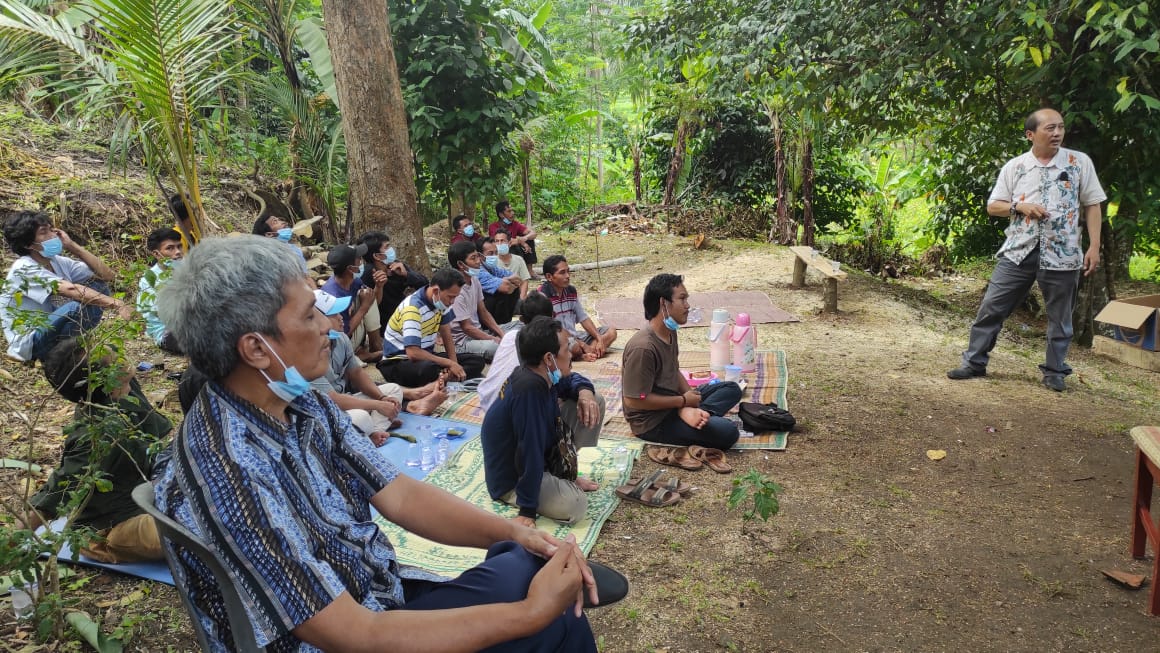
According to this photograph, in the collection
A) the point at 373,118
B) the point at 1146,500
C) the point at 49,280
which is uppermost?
the point at 373,118

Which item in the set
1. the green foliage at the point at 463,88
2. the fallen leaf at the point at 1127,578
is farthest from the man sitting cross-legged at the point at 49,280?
the fallen leaf at the point at 1127,578

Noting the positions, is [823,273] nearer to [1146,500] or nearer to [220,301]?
[1146,500]

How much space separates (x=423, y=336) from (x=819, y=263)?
181 inches

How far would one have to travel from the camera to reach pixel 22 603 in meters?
2.73

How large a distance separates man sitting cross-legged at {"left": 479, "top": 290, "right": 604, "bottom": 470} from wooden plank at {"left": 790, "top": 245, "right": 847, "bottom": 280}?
3814mm

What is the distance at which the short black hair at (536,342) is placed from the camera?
11.7ft

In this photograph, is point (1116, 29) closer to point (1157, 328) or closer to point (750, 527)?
point (1157, 328)

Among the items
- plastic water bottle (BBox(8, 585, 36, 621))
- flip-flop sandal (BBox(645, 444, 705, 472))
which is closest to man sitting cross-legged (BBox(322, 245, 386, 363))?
flip-flop sandal (BBox(645, 444, 705, 472))

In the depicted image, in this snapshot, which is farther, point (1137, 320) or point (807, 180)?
point (807, 180)

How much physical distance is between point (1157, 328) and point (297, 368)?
478 cm

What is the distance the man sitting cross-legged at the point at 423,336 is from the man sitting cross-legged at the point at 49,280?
194cm

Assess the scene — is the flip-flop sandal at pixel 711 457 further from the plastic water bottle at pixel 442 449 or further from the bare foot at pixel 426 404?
the bare foot at pixel 426 404

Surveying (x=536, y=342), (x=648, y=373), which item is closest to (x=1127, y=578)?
(x=648, y=373)

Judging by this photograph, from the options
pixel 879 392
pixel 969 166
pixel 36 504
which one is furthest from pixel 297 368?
pixel 969 166
